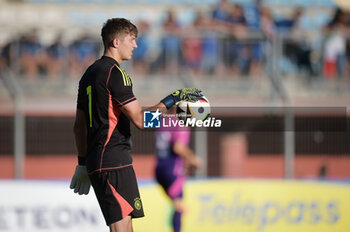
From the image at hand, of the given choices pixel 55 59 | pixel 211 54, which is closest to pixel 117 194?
pixel 211 54

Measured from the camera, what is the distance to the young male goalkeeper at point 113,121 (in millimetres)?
4449

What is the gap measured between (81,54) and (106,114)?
17.8 feet

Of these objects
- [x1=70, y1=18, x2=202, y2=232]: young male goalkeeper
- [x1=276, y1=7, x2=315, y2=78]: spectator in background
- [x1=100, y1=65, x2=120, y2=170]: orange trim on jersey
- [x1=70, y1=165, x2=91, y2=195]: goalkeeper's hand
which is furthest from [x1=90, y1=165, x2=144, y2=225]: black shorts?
[x1=276, y1=7, x2=315, y2=78]: spectator in background

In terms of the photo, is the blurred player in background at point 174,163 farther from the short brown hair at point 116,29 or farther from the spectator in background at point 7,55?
the short brown hair at point 116,29

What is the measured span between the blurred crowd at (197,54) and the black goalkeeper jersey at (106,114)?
5123 millimetres

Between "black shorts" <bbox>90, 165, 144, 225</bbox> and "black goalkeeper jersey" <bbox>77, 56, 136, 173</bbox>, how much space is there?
0.06m

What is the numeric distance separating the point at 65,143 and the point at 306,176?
11.6ft

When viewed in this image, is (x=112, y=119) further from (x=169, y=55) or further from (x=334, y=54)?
(x=334, y=54)

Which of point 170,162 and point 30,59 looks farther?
point 30,59

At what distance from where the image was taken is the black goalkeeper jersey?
4441mm

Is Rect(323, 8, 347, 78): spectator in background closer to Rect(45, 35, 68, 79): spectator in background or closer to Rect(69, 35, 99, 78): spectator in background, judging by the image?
Rect(69, 35, 99, 78): spectator in background

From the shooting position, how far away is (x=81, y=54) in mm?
9758

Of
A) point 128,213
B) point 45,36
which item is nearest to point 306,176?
point 45,36

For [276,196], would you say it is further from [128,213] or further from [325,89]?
[128,213]
